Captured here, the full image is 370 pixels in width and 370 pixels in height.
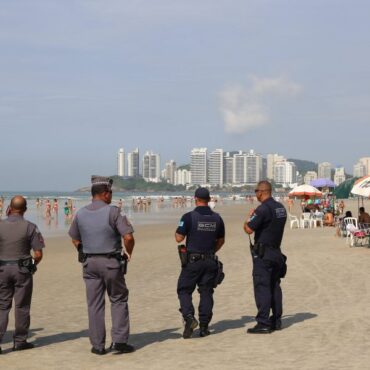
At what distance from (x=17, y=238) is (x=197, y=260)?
1871 millimetres

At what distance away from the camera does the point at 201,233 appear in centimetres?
693

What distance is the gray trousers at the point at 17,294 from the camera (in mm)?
6340

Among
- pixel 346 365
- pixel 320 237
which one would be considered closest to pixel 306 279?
pixel 346 365

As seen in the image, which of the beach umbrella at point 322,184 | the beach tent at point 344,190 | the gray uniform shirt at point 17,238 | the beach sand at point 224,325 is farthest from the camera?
the beach umbrella at point 322,184

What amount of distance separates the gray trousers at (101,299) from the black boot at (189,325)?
0.83 meters

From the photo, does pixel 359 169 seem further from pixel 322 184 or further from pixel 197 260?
pixel 197 260

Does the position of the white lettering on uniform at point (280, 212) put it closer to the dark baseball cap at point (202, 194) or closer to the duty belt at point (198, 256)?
the dark baseball cap at point (202, 194)

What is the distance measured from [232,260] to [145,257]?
A: 2.59m

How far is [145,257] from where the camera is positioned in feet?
53.9

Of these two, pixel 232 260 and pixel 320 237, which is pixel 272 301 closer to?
pixel 232 260

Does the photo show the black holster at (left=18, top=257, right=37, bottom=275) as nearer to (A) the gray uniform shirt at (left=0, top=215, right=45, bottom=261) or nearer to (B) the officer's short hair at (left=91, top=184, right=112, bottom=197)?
(A) the gray uniform shirt at (left=0, top=215, right=45, bottom=261)

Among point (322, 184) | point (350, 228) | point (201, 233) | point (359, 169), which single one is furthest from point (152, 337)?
point (359, 169)

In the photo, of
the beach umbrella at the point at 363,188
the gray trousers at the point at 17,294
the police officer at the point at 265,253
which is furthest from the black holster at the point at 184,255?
the beach umbrella at the point at 363,188

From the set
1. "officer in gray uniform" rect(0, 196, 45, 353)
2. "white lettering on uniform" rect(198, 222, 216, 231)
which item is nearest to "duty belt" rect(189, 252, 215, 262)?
"white lettering on uniform" rect(198, 222, 216, 231)
